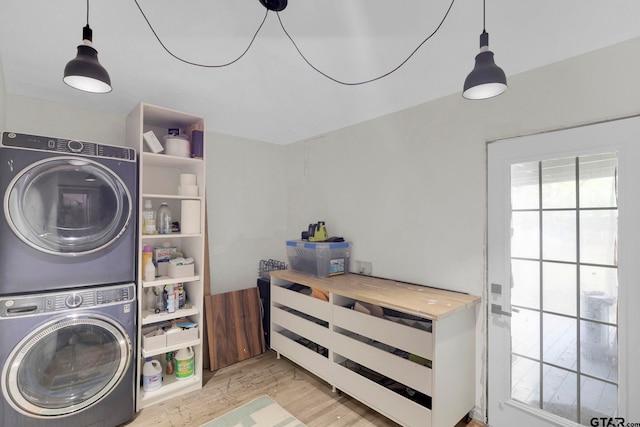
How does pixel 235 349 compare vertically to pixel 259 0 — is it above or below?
below

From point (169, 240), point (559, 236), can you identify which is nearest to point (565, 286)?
point (559, 236)

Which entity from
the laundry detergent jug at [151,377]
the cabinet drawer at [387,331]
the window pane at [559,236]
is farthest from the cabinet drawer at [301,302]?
the window pane at [559,236]

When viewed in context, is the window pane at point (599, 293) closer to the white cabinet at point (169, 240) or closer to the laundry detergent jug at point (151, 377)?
the white cabinet at point (169, 240)

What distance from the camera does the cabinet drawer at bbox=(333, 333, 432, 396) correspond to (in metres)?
1.74

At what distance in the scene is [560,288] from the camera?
1725 millimetres

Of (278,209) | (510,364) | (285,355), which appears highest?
(278,209)

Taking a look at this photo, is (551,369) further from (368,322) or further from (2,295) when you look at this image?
(2,295)

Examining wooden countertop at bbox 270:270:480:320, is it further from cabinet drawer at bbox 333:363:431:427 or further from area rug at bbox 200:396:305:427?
area rug at bbox 200:396:305:427

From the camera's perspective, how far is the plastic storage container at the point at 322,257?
265cm

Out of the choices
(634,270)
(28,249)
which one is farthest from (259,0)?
(634,270)

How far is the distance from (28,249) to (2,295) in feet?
0.89

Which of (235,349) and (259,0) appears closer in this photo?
(259,0)

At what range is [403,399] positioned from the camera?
1844 millimetres

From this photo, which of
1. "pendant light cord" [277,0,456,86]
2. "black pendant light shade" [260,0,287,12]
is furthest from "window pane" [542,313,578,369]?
"black pendant light shade" [260,0,287,12]
